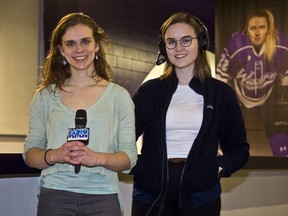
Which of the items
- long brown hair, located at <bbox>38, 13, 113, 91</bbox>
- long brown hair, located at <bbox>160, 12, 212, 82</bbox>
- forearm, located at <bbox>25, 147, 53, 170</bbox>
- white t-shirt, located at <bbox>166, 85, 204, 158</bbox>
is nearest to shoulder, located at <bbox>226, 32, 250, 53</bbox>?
long brown hair, located at <bbox>160, 12, 212, 82</bbox>

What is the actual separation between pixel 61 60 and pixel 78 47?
0.34ft

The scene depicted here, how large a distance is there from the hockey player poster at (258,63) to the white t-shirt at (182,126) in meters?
4.80

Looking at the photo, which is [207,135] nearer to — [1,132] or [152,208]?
[152,208]

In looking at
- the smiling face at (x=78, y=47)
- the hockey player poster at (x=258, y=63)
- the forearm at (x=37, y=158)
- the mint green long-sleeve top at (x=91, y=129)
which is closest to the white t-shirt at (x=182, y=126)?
the mint green long-sleeve top at (x=91, y=129)

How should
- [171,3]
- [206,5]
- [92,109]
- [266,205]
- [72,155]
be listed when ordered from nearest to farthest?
[72,155], [92,109], [266,205], [171,3], [206,5]

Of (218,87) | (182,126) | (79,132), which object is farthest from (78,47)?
(218,87)

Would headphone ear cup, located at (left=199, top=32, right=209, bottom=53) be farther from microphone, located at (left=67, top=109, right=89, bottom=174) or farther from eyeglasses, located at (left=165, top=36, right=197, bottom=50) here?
microphone, located at (left=67, top=109, right=89, bottom=174)

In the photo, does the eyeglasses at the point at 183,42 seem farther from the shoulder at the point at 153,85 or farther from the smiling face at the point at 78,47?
the smiling face at the point at 78,47

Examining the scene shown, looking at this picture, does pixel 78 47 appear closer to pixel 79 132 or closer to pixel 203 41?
pixel 79 132

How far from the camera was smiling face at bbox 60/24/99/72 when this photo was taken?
1847 mm

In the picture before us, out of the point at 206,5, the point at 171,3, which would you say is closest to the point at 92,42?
the point at 171,3

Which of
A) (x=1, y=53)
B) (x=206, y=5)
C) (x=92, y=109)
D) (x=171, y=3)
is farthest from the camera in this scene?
(x=206, y=5)

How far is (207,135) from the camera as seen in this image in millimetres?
2014

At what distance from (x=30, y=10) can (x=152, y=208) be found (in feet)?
13.0
